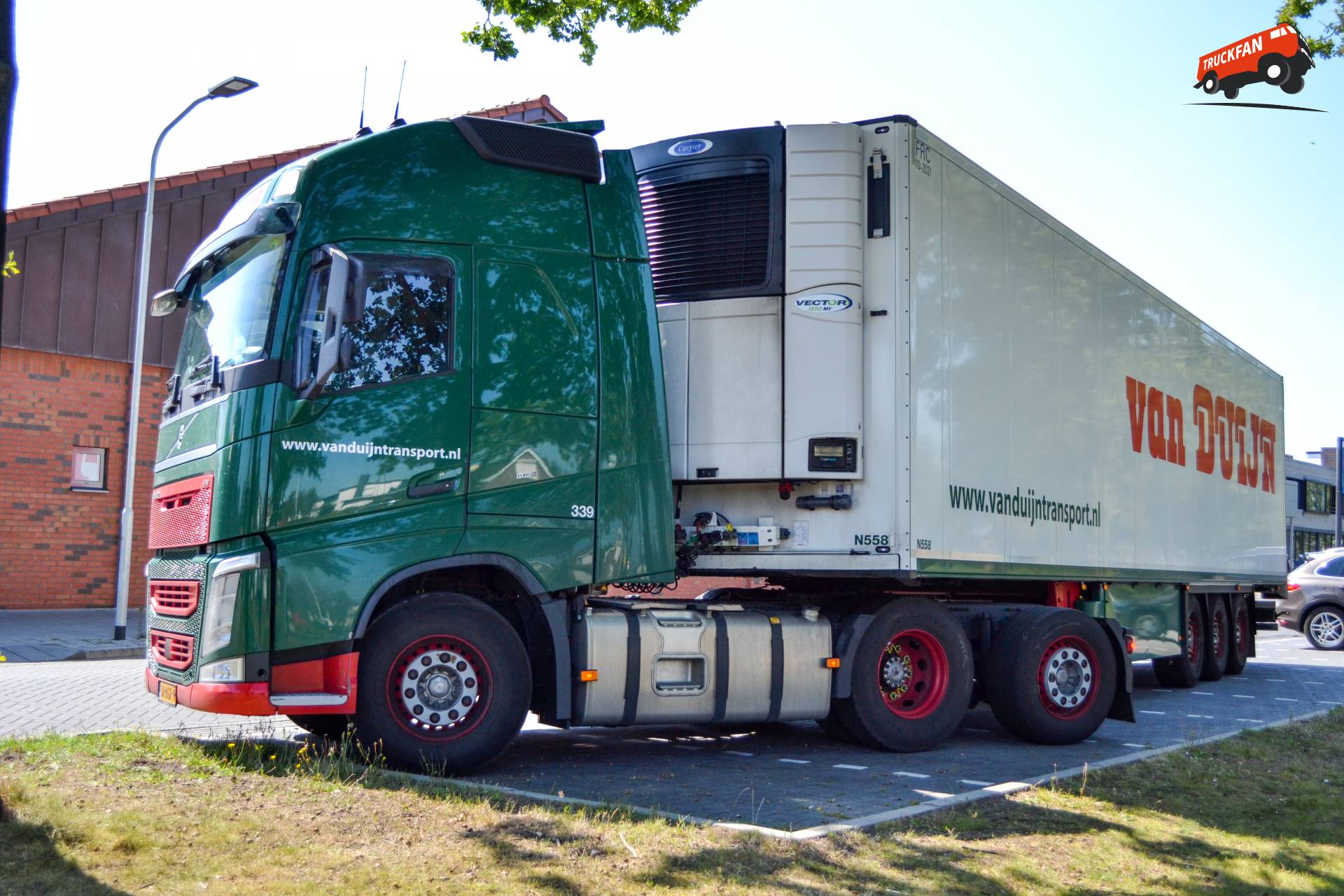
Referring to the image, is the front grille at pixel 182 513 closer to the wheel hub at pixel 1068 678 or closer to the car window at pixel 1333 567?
the wheel hub at pixel 1068 678

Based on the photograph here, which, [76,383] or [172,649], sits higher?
[76,383]

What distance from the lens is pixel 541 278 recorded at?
7.82m

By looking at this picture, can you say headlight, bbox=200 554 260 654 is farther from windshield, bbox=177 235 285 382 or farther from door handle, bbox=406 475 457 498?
windshield, bbox=177 235 285 382

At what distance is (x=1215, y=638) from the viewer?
50.5 feet

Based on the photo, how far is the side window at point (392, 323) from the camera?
22.9ft

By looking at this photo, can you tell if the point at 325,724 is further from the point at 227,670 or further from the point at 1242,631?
the point at 1242,631

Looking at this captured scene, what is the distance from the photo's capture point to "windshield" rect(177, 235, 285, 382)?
7.11 m

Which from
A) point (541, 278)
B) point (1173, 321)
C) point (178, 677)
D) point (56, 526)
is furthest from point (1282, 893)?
point (56, 526)

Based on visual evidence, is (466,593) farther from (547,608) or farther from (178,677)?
(178,677)

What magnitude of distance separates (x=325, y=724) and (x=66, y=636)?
410 inches

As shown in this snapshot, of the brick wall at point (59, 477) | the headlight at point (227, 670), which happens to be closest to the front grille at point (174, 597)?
the headlight at point (227, 670)

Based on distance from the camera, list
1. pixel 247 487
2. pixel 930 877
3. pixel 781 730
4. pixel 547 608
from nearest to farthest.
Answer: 1. pixel 930 877
2. pixel 247 487
3. pixel 547 608
4. pixel 781 730

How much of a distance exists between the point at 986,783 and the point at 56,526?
16.7m

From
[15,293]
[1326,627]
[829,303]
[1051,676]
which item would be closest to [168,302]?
[829,303]
